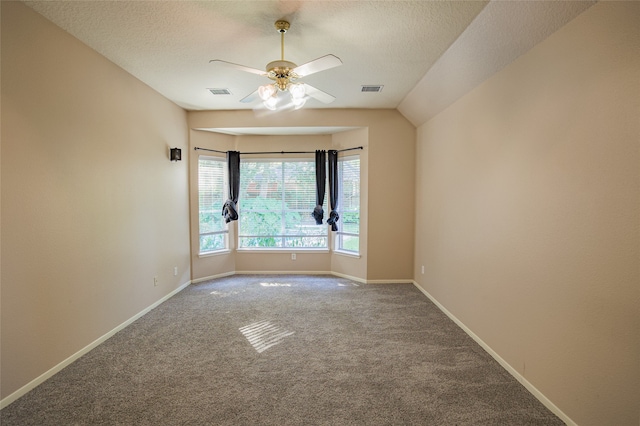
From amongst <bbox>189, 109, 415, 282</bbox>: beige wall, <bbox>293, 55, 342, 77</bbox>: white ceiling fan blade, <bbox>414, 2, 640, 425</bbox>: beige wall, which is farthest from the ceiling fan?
<bbox>189, 109, 415, 282</bbox>: beige wall

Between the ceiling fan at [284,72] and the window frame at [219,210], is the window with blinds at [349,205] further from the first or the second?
the ceiling fan at [284,72]

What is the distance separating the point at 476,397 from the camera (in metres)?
2.13

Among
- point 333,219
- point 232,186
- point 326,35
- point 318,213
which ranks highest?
point 326,35

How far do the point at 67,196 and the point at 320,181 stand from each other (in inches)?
139

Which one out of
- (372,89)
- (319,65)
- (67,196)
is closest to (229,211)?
(67,196)

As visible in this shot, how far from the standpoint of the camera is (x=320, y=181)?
5.34 metres

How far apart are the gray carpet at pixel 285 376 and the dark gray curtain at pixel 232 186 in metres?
1.92

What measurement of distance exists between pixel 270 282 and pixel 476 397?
3.50 metres

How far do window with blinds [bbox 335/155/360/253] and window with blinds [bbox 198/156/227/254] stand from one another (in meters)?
2.10

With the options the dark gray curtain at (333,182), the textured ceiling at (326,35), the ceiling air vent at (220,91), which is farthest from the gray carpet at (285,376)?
the ceiling air vent at (220,91)

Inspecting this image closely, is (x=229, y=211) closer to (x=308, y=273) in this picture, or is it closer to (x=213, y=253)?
(x=213, y=253)

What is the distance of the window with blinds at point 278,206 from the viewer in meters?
5.55

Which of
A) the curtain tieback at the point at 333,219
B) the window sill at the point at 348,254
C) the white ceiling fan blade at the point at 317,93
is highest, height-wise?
the white ceiling fan blade at the point at 317,93

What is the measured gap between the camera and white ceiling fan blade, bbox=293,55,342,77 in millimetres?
2119
